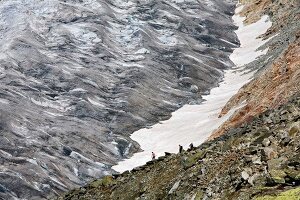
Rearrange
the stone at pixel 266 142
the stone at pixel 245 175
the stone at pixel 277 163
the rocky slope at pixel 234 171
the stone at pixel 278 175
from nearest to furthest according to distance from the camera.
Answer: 1. the stone at pixel 278 175
2. the rocky slope at pixel 234 171
3. the stone at pixel 277 163
4. the stone at pixel 245 175
5. the stone at pixel 266 142

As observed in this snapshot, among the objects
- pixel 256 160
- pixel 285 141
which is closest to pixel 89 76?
pixel 285 141

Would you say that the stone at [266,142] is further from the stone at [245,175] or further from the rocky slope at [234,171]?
the stone at [245,175]

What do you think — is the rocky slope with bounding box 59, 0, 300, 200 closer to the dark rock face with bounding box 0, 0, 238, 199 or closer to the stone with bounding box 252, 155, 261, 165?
the stone with bounding box 252, 155, 261, 165

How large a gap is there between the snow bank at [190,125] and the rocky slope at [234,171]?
40.7 m

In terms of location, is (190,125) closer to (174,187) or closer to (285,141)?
(174,187)

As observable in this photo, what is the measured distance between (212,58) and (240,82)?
21.0m

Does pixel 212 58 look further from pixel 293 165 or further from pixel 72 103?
pixel 293 165

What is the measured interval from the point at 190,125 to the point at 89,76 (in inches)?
1017

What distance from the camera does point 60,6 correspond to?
127m

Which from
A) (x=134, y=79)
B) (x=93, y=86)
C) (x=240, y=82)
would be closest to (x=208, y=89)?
(x=240, y=82)

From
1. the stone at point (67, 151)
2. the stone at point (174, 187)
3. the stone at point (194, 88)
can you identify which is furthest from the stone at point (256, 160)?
the stone at point (194, 88)

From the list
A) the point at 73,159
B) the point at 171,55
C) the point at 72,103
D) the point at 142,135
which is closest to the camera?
the point at 73,159

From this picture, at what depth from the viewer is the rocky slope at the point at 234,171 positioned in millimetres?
15969

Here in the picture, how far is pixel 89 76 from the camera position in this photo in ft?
327
